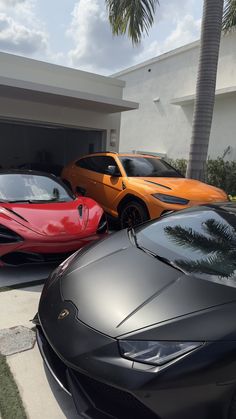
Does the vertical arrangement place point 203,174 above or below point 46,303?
above

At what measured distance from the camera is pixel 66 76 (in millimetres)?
9227

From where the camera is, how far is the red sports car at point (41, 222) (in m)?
3.84

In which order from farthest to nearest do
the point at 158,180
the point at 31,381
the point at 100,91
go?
the point at 100,91 → the point at 158,180 → the point at 31,381

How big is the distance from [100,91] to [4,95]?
2816 millimetres

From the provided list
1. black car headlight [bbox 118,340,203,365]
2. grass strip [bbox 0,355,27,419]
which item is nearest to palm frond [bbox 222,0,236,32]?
black car headlight [bbox 118,340,203,365]

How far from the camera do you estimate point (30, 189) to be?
5.03 meters

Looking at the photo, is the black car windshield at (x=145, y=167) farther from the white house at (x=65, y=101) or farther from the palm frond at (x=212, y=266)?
the palm frond at (x=212, y=266)

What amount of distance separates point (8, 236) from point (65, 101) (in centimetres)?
565

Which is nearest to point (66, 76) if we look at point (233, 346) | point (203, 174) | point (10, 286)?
point (203, 174)

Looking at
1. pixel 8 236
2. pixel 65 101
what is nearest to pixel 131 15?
pixel 65 101

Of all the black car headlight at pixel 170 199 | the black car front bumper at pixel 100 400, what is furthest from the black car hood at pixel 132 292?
the black car headlight at pixel 170 199

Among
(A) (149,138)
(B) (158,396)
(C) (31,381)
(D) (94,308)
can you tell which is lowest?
(C) (31,381)

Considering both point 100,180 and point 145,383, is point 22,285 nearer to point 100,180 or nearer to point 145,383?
point 145,383

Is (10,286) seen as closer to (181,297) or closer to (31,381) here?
(31,381)
